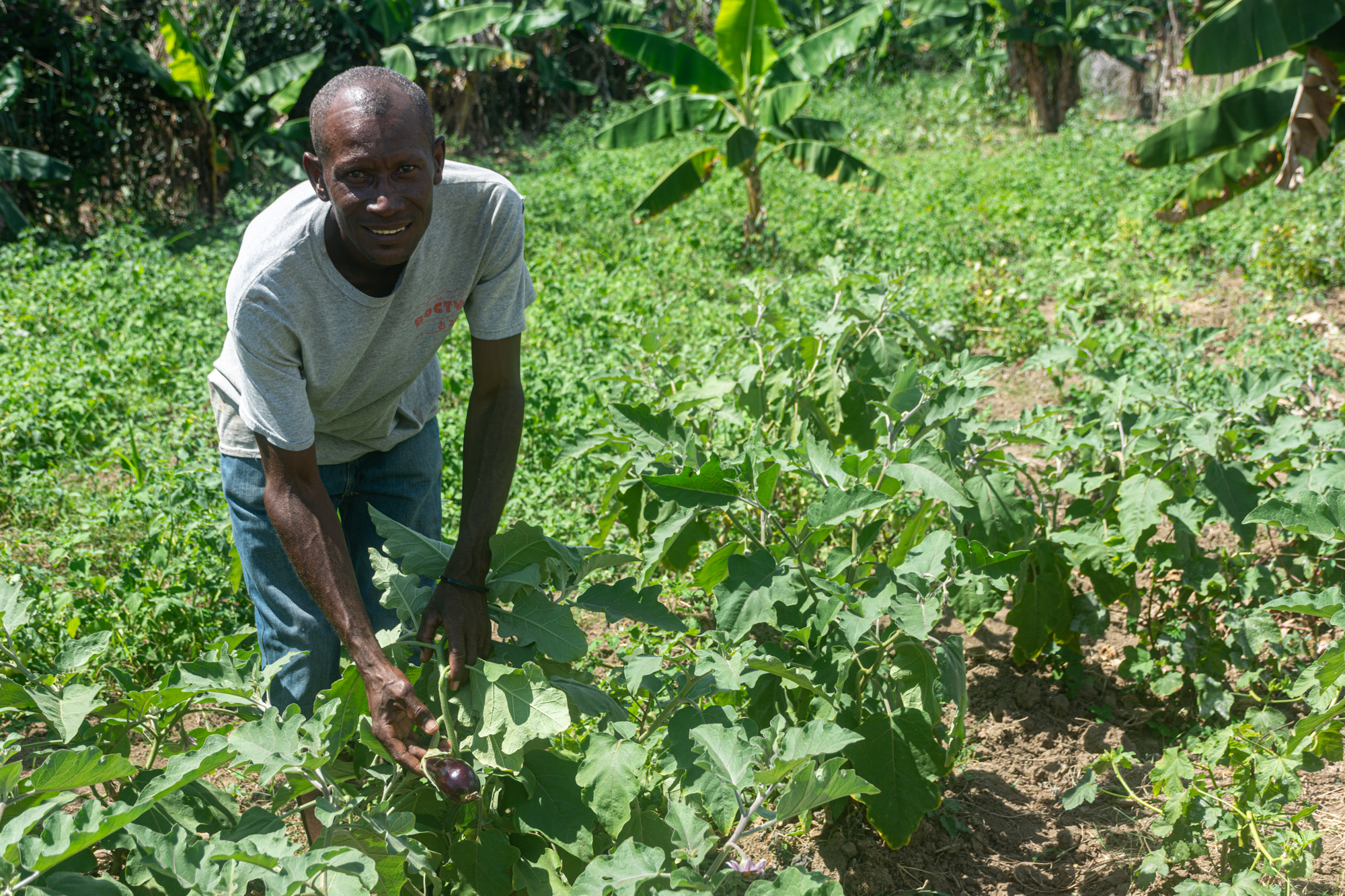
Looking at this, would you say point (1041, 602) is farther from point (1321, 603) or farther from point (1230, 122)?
point (1230, 122)

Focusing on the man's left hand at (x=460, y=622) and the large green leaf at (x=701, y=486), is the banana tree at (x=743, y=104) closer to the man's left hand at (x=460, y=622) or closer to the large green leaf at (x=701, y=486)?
the large green leaf at (x=701, y=486)

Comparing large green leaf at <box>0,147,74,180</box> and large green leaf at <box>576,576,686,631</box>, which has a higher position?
large green leaf at <box>0,147,74,180</box>

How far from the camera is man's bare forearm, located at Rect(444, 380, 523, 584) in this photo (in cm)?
221

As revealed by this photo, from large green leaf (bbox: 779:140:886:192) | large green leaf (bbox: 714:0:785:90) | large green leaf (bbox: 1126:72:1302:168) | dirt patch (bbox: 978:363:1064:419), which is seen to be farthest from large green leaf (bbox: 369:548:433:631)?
large green leaf (bbox: 779:140:886:192)

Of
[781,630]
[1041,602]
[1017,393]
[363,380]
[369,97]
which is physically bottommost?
[1017,393]

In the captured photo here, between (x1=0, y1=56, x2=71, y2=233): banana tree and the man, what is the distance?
851cm

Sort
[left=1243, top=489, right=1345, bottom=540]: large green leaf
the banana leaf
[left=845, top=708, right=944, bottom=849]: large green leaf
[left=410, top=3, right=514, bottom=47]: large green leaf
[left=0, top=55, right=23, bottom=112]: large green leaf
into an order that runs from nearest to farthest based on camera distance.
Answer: [left=1243, top=489, right=1345, bottom=540]: large green leaf, [left=845, top=708, right=944, bottom=849]: large green leaf, the banana leaf, [left=0, top=55, right=23, bottom=112]: large green leaf, [left=410, top=3, right=514, bottom=47]: large green leaf

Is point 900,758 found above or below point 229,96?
below

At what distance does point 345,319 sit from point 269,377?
204mm

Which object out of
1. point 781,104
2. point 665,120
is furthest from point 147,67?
point 781,104

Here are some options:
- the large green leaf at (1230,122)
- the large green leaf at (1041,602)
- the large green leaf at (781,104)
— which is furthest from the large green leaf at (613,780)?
the large green leaf at (781,104)

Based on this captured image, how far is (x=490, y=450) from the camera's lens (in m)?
2.32

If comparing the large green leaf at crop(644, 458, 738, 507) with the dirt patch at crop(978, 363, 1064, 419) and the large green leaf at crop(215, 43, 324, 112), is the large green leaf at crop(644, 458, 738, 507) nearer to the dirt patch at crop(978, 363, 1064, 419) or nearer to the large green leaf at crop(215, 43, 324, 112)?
the dirt patch at crop(978, 363, 1064, 419)

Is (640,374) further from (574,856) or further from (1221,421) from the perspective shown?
(574,856)
